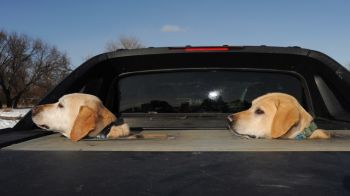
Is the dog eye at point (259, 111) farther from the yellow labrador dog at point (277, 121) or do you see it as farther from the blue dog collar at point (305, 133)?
the blue dog collar at point (305, 133)

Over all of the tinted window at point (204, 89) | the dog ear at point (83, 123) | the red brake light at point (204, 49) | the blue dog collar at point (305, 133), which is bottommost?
the blue dog collar at point (305, 133)

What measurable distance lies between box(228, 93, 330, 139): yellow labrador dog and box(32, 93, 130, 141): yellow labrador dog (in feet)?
3.46

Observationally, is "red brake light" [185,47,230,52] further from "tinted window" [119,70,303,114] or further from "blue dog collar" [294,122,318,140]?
"blue dog collar" [294,122,318,140]

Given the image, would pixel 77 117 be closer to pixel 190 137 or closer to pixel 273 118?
pixel 190 137

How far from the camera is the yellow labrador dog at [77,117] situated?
4.07 meters

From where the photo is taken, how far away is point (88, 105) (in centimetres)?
433

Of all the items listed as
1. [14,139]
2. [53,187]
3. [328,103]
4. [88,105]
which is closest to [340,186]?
[53,187]

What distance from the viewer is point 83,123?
4.07 meters

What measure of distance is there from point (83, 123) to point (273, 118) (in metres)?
1.53

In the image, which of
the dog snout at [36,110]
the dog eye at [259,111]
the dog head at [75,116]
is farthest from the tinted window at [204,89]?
the dog snout at [36,110]

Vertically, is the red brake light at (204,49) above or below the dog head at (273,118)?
above

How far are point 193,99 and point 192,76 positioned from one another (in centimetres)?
23

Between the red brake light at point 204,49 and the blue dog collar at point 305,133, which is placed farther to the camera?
the red brake light at point 204,49

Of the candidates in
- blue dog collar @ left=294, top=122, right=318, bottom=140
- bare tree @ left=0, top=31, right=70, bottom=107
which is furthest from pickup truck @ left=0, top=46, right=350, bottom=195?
bare tree @ left=0, top=31, right=70, bottom=107
